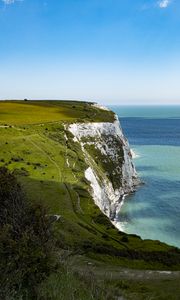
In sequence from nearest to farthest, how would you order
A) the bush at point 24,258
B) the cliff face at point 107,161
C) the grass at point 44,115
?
the bush at point 24,258
the cliff face at point 107,161
the grass at point 44,115

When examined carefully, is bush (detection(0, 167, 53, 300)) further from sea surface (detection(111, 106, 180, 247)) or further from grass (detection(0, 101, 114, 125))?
grass (detection(0, 101, 114, 125))

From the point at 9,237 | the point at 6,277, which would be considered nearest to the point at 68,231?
the point at 9,237

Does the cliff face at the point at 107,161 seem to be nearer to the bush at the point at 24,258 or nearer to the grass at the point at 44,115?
the grass at the point at 44,115

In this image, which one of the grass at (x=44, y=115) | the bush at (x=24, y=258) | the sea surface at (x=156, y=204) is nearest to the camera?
the bush at (x=24, y=258)

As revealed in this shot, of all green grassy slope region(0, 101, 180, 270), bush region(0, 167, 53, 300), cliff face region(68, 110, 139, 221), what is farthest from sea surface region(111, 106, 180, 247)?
bush region(0, 167, 53, 300)

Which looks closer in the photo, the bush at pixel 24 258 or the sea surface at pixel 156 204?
the bush at pixel 24 258

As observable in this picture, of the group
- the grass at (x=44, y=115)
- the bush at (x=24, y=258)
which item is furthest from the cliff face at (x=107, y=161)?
the bush at (x=24, y=258)
